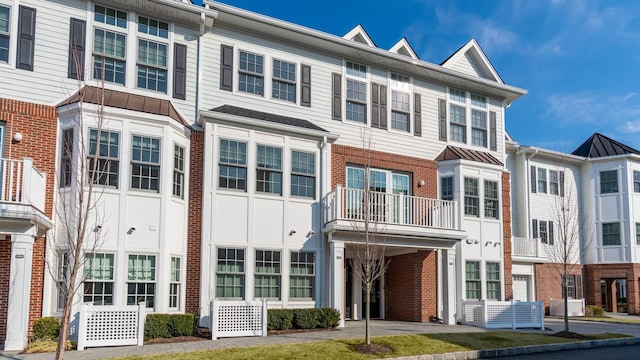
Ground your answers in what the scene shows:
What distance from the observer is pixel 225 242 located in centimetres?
1736

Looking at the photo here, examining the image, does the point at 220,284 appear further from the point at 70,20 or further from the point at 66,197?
Result: the point at 70,20

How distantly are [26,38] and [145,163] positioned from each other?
4.55 m

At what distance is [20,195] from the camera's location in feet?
45.8

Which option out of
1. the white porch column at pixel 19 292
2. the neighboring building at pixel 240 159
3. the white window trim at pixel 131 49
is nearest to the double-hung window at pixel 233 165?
the neighboring building at pixel 240 159

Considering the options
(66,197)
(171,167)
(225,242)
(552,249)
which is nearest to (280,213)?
(225,242)

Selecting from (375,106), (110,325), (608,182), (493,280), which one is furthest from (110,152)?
(608,182)

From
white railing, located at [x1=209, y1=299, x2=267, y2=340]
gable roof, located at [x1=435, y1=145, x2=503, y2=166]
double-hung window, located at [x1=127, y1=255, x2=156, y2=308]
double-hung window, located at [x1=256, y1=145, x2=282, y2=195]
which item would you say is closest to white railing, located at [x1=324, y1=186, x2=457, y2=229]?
double-hung window, located at [x1=256, y1=145, x2=282, y2=195]

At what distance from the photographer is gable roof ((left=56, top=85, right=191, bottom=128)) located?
15625 mm

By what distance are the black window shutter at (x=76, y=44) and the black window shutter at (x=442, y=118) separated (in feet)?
43.2

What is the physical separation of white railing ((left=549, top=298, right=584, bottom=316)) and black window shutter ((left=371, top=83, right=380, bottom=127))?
1490 centimetres

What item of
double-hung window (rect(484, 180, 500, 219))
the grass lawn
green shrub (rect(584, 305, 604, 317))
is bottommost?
green shrub (rect(584, 305, 604, 317))

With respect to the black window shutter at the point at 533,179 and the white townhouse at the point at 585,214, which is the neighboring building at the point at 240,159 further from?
the black window shutter at the point at 533,179

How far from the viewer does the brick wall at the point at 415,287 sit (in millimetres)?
21219

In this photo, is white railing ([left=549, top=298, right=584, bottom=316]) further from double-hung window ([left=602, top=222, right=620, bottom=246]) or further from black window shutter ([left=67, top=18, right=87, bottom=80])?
black window shutter ([left=67, top=18, right=87, bottom=80])
